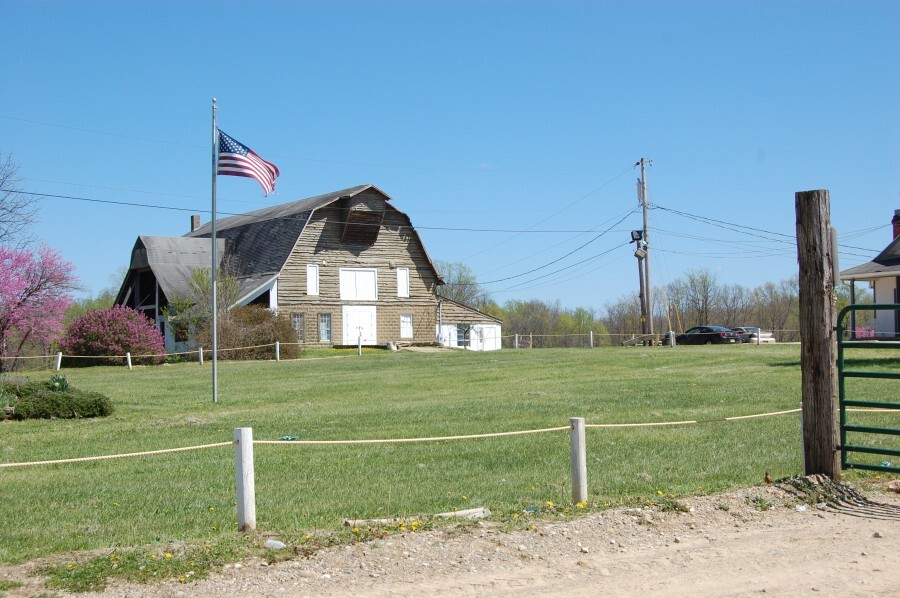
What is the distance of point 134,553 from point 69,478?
5792 millimetres

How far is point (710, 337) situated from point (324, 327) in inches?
875

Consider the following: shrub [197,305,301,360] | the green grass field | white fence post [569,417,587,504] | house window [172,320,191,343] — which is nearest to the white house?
the green grass field

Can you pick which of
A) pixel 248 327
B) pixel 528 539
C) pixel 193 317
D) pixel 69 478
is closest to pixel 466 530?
pixel 528 539

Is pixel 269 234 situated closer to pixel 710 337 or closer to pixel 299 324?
pixel 299 324

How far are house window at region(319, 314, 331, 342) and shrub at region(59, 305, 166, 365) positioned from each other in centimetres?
946

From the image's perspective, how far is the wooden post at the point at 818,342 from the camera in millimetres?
9742

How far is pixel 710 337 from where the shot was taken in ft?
169

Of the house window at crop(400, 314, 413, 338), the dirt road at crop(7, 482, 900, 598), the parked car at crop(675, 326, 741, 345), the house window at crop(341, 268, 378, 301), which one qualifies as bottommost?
the dirt road at crop(7, 482, 900, 598)

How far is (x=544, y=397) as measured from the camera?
2130 centimetres

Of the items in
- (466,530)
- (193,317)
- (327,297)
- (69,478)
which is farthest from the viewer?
(327,297)

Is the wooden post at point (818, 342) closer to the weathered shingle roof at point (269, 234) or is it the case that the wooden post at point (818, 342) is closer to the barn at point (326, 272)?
the barn at point (326, 272)

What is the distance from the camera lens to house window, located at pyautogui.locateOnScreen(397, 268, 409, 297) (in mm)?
52250

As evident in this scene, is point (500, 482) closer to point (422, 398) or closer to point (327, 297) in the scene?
point (422, 398)

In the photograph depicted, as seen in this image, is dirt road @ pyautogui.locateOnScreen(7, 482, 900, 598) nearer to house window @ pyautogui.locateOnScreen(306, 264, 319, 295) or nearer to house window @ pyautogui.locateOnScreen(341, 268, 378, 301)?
house window @ pyautogui.locateOnScreen(306, 264, 319, 295)
